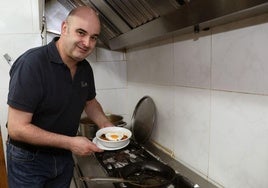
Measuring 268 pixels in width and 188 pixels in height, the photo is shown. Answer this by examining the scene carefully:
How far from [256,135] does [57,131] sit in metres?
0.71

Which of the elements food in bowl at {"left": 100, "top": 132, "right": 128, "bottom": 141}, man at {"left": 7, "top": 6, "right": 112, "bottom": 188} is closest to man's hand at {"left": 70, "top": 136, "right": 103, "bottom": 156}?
man at {"left": 7, "top": 6, "right": 112, "bottom": 188}

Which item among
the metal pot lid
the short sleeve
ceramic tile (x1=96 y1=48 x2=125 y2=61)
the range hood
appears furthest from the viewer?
ceramic tile (x1=96 y1=48 x2=125 y2=61)

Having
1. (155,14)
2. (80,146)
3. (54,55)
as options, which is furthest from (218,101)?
(54,55)

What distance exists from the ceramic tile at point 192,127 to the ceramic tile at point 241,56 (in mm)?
115

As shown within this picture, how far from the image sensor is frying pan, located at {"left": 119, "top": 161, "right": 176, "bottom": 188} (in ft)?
3.01

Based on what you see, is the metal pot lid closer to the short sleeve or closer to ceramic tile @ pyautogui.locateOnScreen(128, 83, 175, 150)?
ceramic tile @ pyautogui.locateOnScreen(128, 83, 175, 150)

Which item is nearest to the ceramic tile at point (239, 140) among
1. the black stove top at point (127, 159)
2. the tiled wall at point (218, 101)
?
the tiled wall at point (218, 101)

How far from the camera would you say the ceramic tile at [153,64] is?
113cm

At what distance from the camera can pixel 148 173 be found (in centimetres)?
99

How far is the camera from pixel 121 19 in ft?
3.79

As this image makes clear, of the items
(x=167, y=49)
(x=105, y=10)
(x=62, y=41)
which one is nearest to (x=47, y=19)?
(x=105, y=10)

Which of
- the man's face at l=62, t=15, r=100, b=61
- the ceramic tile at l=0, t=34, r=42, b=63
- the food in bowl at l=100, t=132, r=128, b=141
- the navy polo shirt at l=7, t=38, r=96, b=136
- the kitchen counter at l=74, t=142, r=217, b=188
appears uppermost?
the ceramic tile at l=0, t=34, r=42, b=63

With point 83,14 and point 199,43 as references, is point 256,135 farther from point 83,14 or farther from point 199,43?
point 83,14

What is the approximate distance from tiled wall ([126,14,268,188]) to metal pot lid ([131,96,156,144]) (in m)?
0.04
